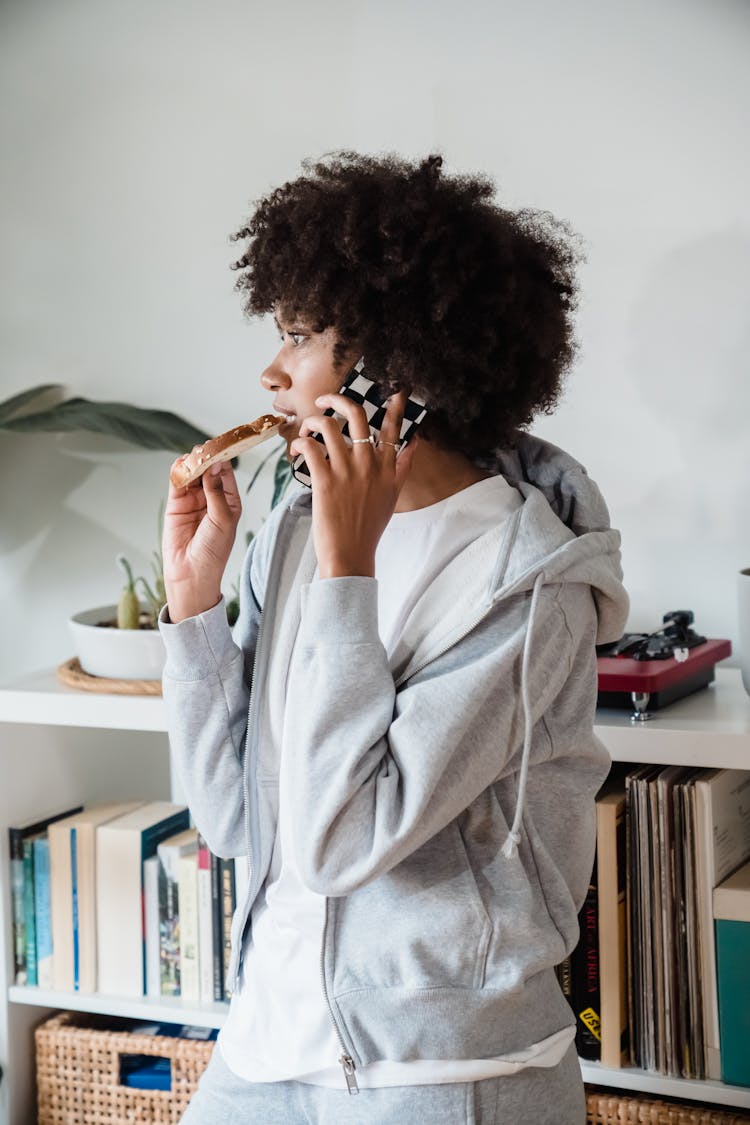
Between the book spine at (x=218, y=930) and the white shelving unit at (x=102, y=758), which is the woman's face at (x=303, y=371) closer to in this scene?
the white shelving unit at (x=102, y=758)

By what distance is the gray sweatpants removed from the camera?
948mm

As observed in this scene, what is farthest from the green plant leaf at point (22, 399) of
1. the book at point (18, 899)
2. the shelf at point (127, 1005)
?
the shelf at point (127, 1005)

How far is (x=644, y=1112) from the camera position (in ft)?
4.59

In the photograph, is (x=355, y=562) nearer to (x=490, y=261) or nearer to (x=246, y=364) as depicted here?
(x=490, y=261)

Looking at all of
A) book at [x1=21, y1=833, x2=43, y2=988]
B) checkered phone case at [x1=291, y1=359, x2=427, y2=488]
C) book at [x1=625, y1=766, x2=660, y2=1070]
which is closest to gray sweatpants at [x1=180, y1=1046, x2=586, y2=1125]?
book at [x1=625, y1=766, x2=660, y2=1070]

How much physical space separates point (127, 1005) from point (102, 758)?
A: 40cm

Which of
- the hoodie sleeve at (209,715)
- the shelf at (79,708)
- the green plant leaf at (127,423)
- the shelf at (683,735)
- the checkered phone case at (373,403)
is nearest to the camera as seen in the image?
the checkered phone case at (373,403)

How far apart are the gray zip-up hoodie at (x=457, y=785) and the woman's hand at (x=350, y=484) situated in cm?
3

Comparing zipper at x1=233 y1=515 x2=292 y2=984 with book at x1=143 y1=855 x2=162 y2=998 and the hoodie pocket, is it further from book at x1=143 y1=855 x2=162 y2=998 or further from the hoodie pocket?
book at x1=143 y1=855 x2=162 y2=998

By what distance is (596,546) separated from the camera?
1008mm

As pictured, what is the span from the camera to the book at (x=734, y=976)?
133 centimetres

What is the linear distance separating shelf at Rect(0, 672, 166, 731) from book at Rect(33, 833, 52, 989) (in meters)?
0.19

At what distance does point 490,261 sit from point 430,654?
0.34 m

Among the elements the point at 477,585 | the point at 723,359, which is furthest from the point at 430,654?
the point at 723,359
